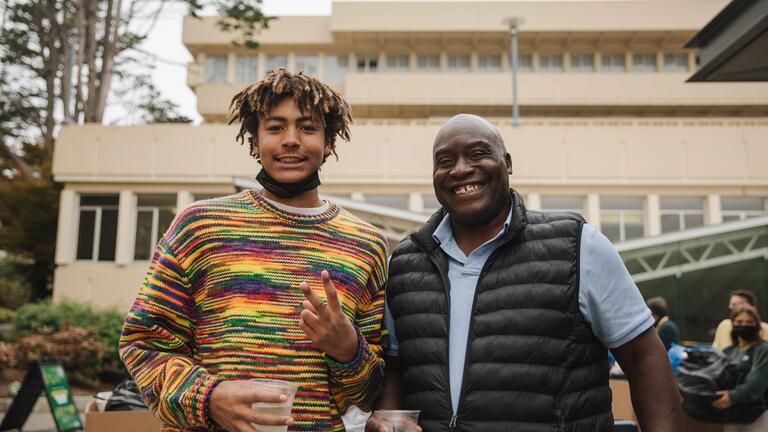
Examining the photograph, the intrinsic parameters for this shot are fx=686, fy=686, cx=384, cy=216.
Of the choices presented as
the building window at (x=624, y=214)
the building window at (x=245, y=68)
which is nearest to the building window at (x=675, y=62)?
the building window at (x=624, y=214)

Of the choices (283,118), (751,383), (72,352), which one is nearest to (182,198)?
(72,352)

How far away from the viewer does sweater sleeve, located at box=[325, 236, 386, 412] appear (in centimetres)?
228

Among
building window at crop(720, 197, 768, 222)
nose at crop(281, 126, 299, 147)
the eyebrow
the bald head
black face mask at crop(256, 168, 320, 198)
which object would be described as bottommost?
black face mask at crop(256, 168, 320, 198)

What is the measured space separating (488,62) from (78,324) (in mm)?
22251

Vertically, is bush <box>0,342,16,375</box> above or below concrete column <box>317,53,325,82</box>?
below

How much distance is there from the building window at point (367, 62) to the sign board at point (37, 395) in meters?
25.5

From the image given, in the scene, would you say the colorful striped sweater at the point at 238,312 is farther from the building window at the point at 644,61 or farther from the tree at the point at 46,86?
the building window at the point at 644,61

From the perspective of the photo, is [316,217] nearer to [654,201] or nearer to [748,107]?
[654,201]

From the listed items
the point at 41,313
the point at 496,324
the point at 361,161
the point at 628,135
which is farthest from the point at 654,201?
the point at 496,324

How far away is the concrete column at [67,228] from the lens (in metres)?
21.5

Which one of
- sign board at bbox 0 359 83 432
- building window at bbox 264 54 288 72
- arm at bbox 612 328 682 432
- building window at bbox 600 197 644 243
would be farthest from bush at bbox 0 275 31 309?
arm at bbox 612 328 682 432

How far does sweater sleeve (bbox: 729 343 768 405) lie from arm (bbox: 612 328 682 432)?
4.49m

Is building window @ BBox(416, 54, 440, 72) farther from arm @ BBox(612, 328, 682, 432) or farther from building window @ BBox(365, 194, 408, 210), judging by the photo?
arm @ BBox(612, 328, 682, 432)

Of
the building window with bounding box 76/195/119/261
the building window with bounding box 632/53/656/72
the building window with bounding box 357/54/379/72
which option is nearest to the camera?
the building window with bounding box 76/195/119/261
